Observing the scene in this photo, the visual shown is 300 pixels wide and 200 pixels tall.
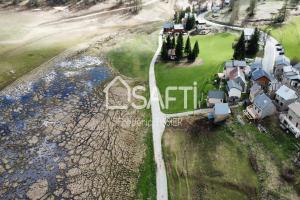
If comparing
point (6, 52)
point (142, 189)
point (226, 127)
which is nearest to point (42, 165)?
point (142, 189)

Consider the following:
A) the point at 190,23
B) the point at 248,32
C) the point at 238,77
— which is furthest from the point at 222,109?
the point at 190,23

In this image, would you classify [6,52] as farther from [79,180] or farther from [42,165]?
[79,180]

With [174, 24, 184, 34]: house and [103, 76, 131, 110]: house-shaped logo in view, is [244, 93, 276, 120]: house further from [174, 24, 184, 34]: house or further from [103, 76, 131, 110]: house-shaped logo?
[174, 24, 184, 34]: house

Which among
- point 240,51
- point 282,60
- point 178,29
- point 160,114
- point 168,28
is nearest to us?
point 160,114

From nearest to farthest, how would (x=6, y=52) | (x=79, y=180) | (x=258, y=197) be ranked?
(x=258, y=197), (x=79, y=180), (x=6, y=52)

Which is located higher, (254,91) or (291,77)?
(291,77)

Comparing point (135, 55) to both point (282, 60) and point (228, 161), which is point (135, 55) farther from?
point (228, 161)

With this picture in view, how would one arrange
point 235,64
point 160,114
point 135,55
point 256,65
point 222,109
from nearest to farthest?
point 222,109 → point 160,114 → point 256,65 → point 235,64 → point 135,55
